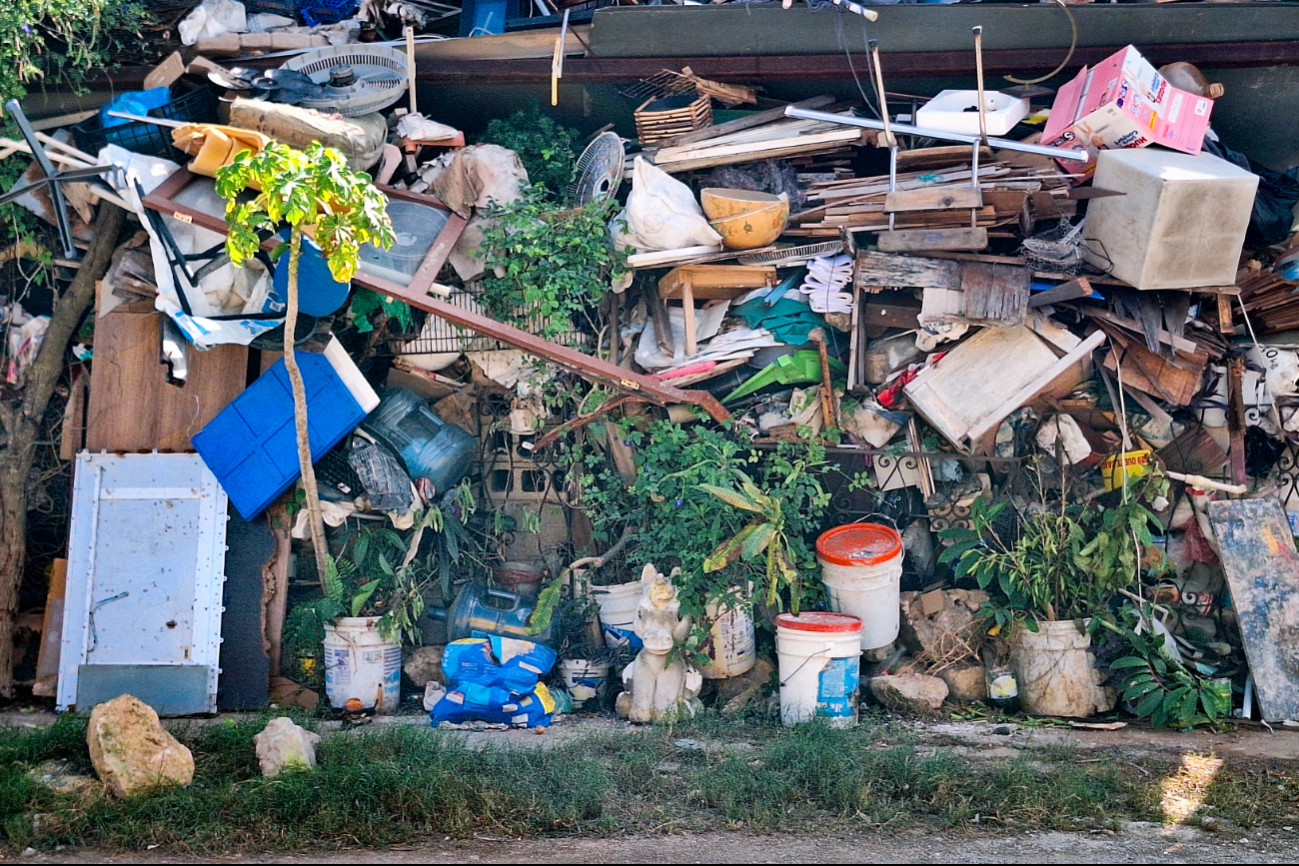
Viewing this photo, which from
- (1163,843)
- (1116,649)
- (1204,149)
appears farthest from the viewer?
(1204,149)

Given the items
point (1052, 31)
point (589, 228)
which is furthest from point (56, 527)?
point (1052, 31)

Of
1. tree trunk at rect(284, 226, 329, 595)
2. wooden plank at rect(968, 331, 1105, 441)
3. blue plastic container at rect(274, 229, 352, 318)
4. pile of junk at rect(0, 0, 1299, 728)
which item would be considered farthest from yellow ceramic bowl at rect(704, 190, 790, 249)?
tree trunk at rect(284, 226, 329, 595)

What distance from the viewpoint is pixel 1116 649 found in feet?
25.0

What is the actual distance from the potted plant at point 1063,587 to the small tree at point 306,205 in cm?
464

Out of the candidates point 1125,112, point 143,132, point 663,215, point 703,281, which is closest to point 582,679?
point 703,281

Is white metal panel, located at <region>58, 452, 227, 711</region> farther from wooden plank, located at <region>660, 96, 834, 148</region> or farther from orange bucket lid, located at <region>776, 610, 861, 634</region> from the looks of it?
wooden plank, located at <region>660, 96, 834, 148</region>

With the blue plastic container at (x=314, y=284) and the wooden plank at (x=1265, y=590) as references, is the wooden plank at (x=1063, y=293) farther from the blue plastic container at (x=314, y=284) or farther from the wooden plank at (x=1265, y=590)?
the blue plastic container at (x=314, y=284)

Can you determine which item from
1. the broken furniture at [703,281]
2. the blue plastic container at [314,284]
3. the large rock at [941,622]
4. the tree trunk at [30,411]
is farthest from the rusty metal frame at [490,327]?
the large rock at [941,622]

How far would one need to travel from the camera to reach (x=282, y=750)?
19.3ft

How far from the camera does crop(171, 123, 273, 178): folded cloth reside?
292 inches

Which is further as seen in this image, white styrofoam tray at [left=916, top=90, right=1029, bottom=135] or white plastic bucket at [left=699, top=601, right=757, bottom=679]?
white styrofoam tray at [left=916, top=90, right=1029, bottom=135]

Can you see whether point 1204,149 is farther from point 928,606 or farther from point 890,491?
point 928,606

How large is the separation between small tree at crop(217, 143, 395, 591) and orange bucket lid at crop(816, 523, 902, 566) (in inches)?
142

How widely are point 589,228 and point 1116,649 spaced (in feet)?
15.5
